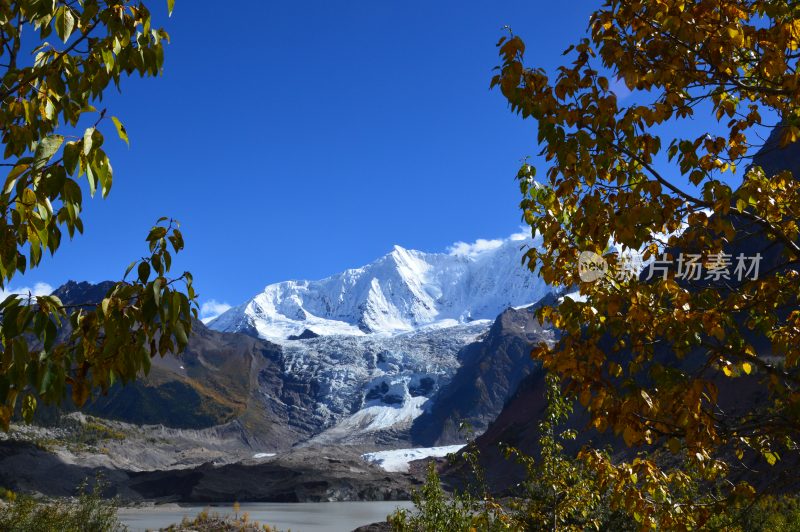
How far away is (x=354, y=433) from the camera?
540 feet

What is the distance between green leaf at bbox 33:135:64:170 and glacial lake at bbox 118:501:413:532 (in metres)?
44.3

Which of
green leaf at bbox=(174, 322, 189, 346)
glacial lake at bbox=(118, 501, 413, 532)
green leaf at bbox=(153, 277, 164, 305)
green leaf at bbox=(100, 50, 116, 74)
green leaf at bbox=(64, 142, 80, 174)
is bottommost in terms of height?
glacial lake at bbox=(118, 501, 413, 532)

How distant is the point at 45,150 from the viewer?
2395 millimetres

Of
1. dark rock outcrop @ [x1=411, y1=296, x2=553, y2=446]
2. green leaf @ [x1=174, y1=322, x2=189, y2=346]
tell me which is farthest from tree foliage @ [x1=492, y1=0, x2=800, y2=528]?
dark rock outcrop @ [x1=411, y1=296, x2=553, y2=446]

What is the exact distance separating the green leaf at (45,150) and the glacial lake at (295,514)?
145ft

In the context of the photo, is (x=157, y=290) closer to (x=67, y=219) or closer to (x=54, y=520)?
(x=67, y=219)

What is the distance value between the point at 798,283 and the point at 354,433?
167018mm

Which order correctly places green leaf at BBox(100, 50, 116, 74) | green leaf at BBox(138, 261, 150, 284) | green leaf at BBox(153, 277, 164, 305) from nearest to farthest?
green leaf at BBox(153, 277, 164, 305)
green leaf at BBox(138, 261, 150, 284)
green leaf at BBox(100, 50, 116, 74)

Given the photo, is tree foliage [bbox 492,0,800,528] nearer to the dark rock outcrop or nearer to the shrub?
the shrub

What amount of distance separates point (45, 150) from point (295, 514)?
218 ft

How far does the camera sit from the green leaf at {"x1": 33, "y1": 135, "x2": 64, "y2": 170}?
238 centimetres

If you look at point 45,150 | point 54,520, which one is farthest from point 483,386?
point 45,150

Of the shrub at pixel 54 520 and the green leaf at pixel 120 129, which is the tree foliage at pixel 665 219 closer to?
the green leaf at pixel 120 129

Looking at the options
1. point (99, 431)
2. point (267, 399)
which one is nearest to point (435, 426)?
point (267, 399)
